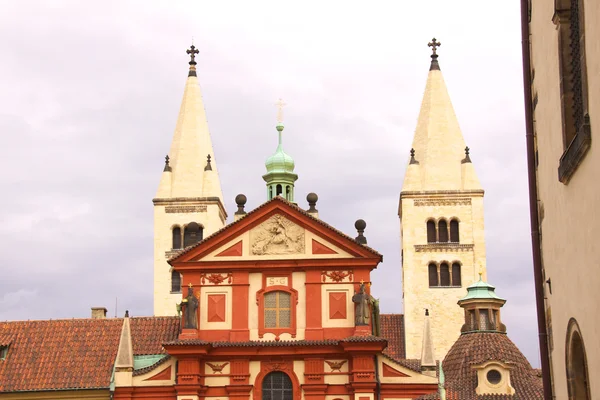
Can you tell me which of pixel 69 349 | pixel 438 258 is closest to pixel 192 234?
pixel 438 258

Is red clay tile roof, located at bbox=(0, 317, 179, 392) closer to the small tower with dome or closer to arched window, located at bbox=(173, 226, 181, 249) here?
the small tower with dome

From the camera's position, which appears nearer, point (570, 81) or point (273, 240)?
point (570, 81)

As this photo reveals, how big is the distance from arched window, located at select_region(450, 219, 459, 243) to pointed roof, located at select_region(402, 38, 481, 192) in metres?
2.03

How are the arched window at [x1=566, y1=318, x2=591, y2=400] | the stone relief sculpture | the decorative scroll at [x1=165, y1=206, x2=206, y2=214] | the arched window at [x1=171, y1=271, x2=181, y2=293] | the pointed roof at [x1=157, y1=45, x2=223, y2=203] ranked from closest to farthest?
the arched window at [x1=566, y1=318, x2=591, y2=400] → the stone relief sculpture → the arched window at [x1=171, y1=271, x2=181, y2=293] → the decorative scroll at [x1=165, y1=206, x2=206, y2=214] → the pointed roof at [x1=157, y1=45, x2=223, y2=203]

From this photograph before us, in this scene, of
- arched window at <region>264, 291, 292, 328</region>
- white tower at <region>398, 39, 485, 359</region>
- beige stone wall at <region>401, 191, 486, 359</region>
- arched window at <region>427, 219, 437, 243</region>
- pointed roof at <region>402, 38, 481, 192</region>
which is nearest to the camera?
arched window at <region>264, 291, 292, 328</region>

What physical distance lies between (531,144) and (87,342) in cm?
2733

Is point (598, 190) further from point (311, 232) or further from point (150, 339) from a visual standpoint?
point (150, 339)

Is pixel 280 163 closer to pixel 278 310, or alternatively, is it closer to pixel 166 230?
pixel 278 310

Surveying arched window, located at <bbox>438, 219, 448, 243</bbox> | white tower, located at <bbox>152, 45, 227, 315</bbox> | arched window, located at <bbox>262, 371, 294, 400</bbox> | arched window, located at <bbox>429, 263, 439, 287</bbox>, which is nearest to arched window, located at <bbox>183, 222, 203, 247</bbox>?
white tower, located at <bbox>152, 45, 227, 315</bbox>

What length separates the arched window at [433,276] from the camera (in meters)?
61.2

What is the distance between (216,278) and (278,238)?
8.70ft

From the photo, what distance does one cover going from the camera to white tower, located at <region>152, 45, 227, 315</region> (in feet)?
210

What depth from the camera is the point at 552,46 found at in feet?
49.5

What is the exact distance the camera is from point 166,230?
64.8 m
